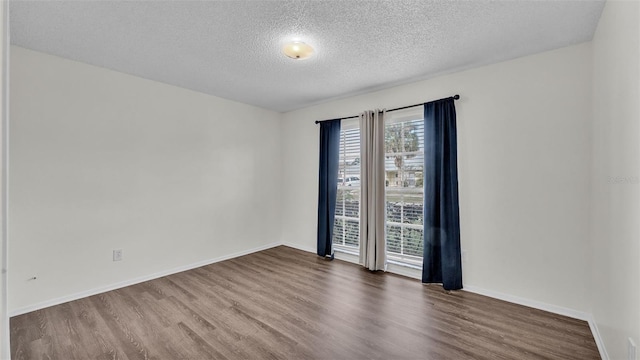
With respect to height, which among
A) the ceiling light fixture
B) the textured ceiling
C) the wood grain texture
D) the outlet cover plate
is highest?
the textured ceiling

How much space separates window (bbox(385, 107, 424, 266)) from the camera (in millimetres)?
3541

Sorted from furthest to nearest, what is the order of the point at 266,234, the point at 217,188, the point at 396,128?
the point at 266,234, the point at 217,188, the point at 396,128

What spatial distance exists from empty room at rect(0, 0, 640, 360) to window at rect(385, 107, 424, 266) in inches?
1.0

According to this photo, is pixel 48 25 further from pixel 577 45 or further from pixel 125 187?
pixel 577 45

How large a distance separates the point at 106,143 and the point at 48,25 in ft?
4.08

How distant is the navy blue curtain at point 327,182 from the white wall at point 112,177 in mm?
1252

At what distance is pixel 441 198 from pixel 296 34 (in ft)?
7.50

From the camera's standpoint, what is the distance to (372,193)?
383 cm

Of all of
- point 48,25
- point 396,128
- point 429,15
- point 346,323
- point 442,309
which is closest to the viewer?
point 429,15

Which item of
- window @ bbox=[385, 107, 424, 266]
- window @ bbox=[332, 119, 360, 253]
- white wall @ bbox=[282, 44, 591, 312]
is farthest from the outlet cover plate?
white wall @ bbox=[282, 44, 591, 312]

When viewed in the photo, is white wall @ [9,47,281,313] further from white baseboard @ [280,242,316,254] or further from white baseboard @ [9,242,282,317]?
white baseboard @ [280,242,316,254]

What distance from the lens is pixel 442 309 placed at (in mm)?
2688

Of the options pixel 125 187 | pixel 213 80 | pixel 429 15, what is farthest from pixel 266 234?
pixel 429 15

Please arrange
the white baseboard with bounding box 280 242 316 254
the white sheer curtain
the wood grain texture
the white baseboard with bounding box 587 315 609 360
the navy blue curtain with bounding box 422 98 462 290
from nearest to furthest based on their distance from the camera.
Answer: the white baseboard with bounding box 587 315 609 360 → the wood grain texture → the navy blue curtain with bounding box 422 98 462 290 → the white sheer curtain → the white baseboard with bounding box 280 242 316 254
